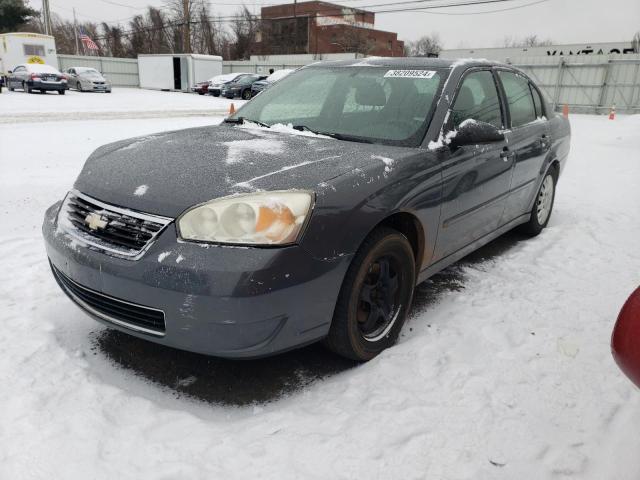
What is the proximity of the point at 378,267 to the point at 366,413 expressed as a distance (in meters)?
0.73

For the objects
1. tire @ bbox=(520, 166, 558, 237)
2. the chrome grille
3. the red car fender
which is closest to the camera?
the red car fender

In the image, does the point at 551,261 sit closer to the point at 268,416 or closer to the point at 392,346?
the point at 392,346

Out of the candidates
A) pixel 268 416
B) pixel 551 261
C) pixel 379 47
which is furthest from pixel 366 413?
pixel 379 47

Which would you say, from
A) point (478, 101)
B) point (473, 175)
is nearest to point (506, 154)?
point (478, 101)

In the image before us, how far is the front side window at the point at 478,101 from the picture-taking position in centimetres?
317

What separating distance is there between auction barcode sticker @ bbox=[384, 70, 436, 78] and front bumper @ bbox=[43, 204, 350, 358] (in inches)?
65.2

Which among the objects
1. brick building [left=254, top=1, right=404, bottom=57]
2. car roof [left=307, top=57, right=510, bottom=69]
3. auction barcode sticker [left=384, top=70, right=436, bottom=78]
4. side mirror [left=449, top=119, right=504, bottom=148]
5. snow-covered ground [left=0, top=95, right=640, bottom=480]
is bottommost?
snow-covered ground [left=0, top=95, right=640, bottom=480]

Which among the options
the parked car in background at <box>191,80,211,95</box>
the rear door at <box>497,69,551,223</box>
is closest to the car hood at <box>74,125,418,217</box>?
the rear door at <box>497,69,551,223</box>

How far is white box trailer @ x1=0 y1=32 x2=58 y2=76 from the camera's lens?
94.9ft

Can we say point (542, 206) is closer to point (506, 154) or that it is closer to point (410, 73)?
point (506, 154)

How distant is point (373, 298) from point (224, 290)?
3.13ft

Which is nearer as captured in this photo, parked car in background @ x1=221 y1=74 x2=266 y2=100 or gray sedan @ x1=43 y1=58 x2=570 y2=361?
gray sedan @ x1=43 y1=58 x2=570 y2=361

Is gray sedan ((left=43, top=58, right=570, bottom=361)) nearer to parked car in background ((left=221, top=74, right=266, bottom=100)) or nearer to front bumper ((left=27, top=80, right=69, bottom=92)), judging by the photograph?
parked car in background ((left=221, top=74, right=266, bottom=100))

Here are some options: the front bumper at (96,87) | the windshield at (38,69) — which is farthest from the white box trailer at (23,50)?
the windshield at (38,69)
